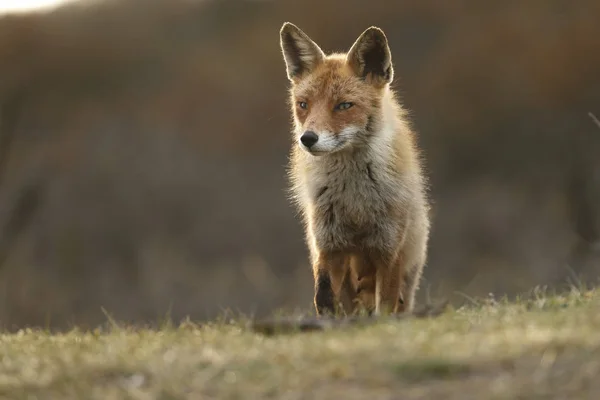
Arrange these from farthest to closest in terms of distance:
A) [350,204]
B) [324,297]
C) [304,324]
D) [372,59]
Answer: [372,59]
[350,204]
[324,297]
[304,324]

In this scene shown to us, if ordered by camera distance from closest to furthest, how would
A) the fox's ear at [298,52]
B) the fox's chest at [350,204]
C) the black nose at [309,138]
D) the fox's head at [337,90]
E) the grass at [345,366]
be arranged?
the grass at [345,366], the black nose at [309,138], the fox's head at [337,90], the fox's chest at [350,204], the fox's ear at [298,52]

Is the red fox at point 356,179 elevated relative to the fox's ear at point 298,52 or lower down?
lower down

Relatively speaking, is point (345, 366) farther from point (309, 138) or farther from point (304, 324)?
point (309, 138)

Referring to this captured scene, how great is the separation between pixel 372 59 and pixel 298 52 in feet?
1.99

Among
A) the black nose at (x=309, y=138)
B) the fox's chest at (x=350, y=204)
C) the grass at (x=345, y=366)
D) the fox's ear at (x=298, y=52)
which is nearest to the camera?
the grass at (x=345, y=366)

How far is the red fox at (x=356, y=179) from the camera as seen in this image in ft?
20.9

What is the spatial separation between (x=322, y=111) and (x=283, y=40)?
0.97m

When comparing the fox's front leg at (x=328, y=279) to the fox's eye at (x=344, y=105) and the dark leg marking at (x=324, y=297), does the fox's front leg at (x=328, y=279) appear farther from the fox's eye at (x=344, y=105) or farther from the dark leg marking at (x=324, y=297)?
the fox's eye at (x=344, y=105)

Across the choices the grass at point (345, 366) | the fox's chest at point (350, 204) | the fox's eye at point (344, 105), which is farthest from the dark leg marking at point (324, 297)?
the grass at point (345, 366)

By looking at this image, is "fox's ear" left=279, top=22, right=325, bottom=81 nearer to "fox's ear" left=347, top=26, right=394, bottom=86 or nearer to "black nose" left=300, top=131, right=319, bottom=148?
"fox's ear" left=347, top=26, right=394, bottom=86

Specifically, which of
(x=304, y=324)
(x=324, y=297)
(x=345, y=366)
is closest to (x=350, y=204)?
(x=324, y=297)

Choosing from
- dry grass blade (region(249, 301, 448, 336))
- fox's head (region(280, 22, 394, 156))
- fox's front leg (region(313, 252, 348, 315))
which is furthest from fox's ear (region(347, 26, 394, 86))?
dry grass blade (region(249, 301, 448, 336))

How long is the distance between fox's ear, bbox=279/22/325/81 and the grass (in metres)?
2.80

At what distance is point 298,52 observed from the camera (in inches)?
276
